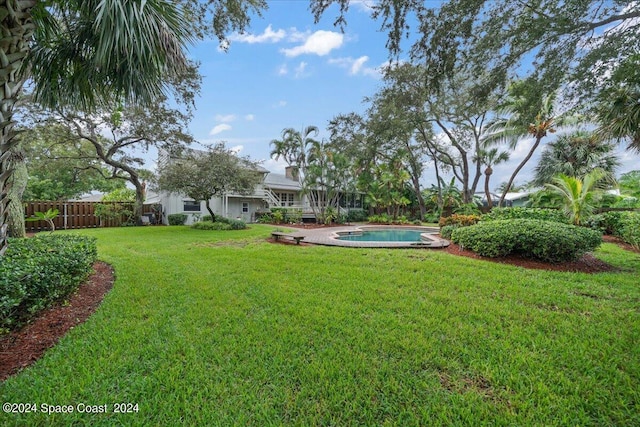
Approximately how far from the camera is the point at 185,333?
343cm

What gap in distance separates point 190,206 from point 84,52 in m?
19.4

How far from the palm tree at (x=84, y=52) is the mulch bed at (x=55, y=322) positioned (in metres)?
1.28

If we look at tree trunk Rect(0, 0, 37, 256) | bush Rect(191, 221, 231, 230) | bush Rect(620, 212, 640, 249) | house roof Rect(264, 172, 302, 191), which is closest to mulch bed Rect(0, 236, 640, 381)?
tree trunk Rect(0, 0, 37, 256)

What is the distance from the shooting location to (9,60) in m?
3.20

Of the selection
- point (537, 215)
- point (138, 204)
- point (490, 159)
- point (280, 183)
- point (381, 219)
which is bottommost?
point (381, 219)

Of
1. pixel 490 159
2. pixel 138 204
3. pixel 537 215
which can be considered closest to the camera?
pixel 537 215

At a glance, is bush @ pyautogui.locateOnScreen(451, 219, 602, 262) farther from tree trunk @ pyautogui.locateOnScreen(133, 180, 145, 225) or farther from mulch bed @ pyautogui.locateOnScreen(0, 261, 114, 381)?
tree trunk @ pyautogui.locateOnScreen(133, 180, 145, 225)

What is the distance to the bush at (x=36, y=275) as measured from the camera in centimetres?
314

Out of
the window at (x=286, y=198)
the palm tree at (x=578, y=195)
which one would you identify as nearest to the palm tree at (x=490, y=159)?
the palm tree at (x=578, y=195)

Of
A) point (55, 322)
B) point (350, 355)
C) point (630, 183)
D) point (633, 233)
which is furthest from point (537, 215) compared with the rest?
point (55, 322)

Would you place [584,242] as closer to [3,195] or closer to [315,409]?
[315,409]

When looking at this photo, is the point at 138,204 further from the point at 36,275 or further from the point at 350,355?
the point at 350,355

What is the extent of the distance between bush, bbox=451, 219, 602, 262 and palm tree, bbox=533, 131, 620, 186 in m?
13.2

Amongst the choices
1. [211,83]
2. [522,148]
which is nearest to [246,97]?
[211,83]
